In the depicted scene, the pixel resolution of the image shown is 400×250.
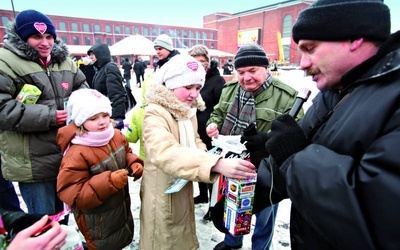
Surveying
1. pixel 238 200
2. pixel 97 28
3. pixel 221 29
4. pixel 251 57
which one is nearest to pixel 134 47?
pixel 251 57

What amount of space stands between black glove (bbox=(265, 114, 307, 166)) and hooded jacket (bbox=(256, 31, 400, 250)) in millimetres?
44

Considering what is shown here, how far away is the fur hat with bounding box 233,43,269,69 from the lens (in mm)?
2055

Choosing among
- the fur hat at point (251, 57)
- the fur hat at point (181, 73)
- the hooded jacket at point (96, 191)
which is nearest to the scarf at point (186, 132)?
the fur hat at point (181, 73)

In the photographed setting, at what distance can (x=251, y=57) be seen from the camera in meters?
2.05

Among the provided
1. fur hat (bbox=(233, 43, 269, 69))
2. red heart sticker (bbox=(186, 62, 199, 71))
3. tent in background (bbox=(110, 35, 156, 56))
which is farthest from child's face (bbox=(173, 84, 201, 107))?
tent in background (bbox=(110, 35, 156, 56))

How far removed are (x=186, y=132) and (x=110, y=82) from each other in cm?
214

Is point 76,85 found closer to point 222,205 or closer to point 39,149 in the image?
point 39,149

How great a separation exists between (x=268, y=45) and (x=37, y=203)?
169 feet

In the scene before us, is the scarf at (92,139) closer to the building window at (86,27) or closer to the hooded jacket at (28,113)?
the hooded jacket at (28,113)

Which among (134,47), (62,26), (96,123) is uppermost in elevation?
(62,26)

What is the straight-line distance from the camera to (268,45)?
4831 centimetres

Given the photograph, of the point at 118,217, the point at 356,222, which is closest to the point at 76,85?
the point at 118,217

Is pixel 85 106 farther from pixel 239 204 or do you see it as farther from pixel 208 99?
pixel 208 99

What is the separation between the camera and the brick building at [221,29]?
1710 inches
